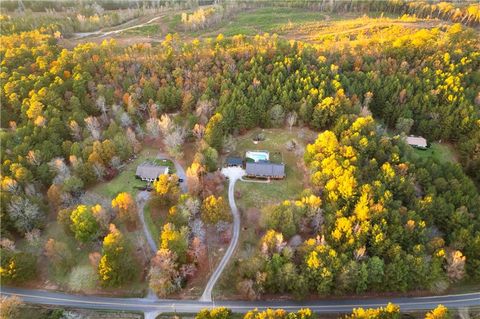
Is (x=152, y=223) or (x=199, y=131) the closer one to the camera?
(x=152, y=223)

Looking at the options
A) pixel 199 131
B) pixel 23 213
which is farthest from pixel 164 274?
pixel 199 131

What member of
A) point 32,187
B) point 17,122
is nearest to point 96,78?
point 17,122

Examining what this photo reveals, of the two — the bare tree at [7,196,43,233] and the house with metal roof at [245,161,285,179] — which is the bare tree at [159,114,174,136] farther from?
the bare tree at [7,196,43,233]

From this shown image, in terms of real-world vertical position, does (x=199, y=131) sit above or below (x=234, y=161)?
above

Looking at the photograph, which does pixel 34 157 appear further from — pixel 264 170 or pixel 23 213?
pixel 264 170

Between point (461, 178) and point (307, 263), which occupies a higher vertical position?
point (461, 178)

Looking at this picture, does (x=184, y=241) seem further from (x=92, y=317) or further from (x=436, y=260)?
(x=436, y=260)
